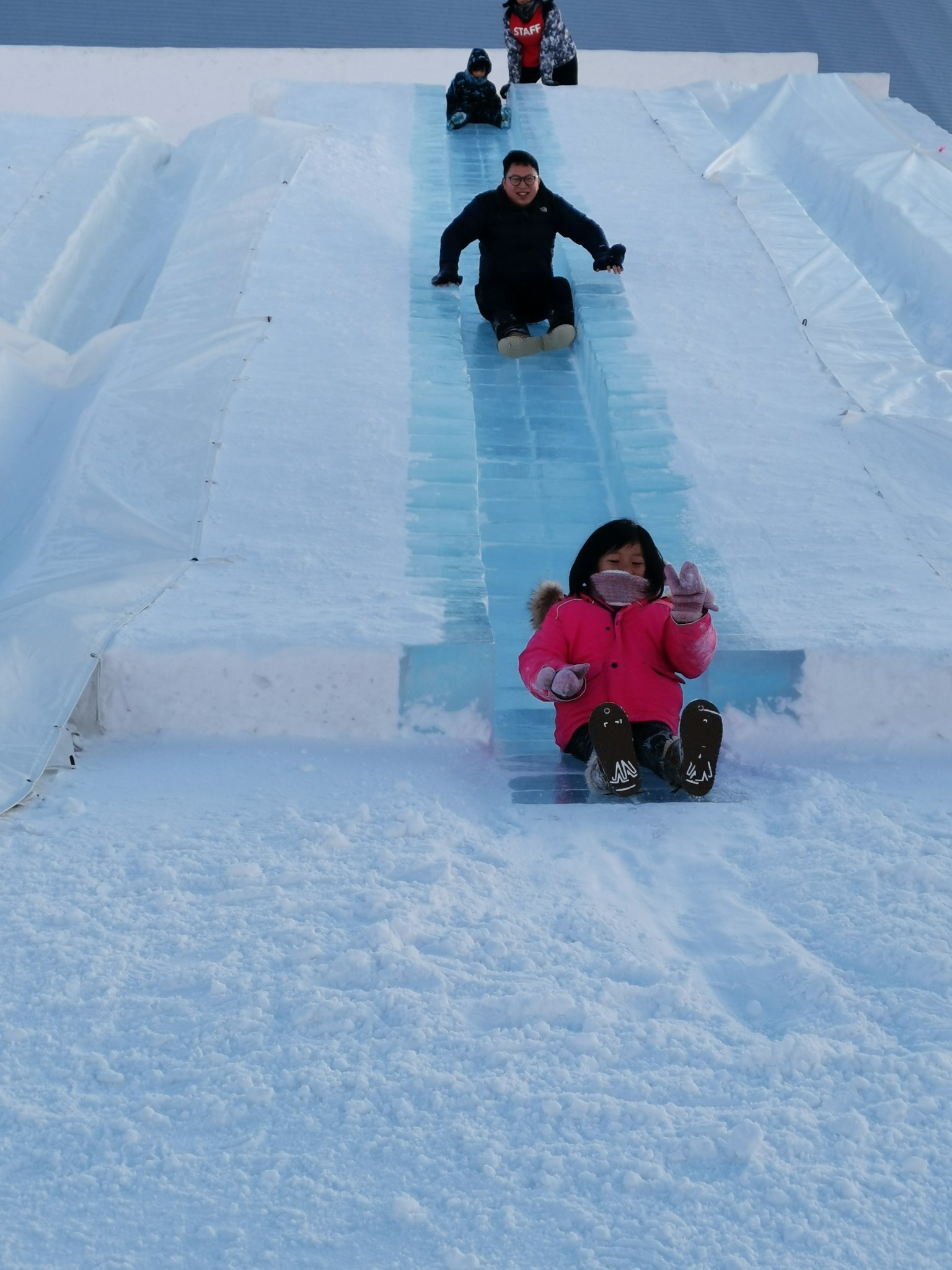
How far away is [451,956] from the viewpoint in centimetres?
210

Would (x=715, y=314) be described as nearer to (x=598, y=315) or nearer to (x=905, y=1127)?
(x=598, y=315)

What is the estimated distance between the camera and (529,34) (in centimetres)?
774

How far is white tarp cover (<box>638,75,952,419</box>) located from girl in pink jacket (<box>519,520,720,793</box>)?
1.70 metres

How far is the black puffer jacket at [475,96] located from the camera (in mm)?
7160

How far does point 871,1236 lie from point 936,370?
3.65 metres

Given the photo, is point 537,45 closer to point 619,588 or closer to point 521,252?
point 521,252

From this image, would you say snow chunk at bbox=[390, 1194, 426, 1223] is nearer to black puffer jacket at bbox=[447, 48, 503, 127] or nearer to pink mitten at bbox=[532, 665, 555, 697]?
pink mitten at bbox=[532, 665, 555, 697]

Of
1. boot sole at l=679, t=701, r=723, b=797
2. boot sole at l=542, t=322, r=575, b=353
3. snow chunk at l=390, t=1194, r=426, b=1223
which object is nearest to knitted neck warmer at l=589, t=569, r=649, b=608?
boot sole at l=679, t=701, r=723, b=797

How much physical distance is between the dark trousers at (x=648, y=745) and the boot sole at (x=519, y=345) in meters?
2.37

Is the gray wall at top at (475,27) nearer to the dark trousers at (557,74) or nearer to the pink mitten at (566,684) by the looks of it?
the dark trousers at (557,74)

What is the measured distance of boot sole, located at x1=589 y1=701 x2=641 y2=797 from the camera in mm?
2625

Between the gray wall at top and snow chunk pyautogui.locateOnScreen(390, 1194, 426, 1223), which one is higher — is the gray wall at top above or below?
above

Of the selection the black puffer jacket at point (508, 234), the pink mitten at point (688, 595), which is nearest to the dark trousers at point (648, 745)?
the pink mitten at point (688, 595)

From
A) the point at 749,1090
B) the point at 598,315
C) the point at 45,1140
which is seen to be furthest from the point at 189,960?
the point at 598,315
